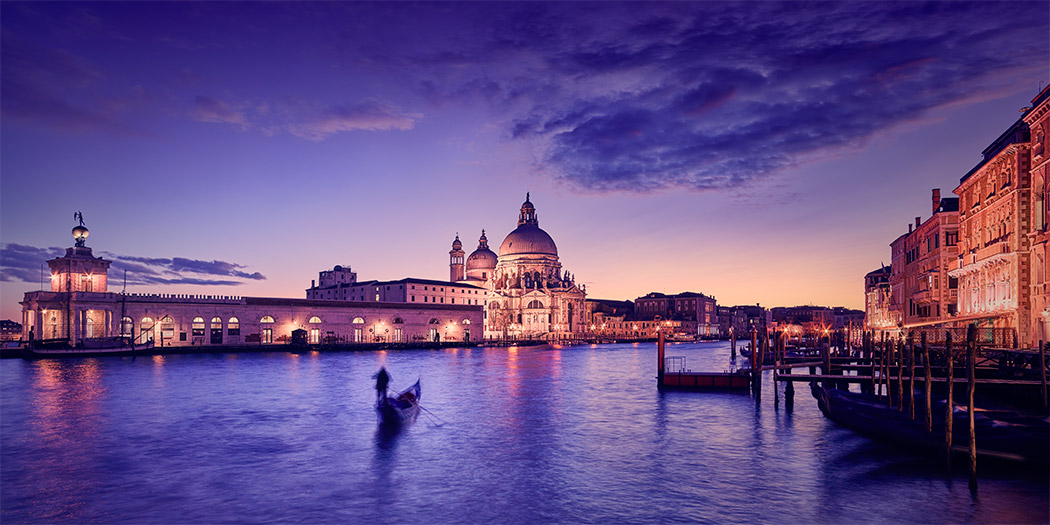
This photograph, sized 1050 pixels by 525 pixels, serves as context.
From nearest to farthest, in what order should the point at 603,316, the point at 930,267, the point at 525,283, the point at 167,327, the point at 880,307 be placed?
1. the point at 930,267
2. the point at 880,307
3. the point at 167,327
4. the point at 525,283
5. the point at 603,316

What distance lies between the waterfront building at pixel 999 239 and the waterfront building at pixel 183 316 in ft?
247

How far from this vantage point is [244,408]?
104ft

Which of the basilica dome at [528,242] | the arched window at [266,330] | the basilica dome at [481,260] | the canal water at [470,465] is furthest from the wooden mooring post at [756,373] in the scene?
the basilica dome at [481,260]

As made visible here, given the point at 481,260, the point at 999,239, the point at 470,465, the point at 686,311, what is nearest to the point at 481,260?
the point at 481,260

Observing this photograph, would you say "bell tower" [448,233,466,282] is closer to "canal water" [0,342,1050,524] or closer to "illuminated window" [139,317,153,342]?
"illuminated window" [139,317,153,342]

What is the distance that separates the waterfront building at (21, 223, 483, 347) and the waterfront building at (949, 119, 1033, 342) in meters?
75.4

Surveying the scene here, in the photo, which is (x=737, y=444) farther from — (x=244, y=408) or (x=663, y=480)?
(x=244, y=408)

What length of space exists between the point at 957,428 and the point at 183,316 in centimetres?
7893

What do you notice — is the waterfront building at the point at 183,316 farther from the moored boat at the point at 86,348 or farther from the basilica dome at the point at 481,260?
the basilica dome at the point at 481,260

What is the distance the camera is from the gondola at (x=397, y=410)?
2666cm

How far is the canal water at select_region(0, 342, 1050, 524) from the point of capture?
15.0 meters

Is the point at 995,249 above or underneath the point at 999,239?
underneath

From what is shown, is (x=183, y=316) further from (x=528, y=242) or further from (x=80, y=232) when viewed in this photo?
(x=528, y=242)

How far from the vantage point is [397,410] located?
27125 millimetres
